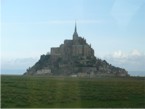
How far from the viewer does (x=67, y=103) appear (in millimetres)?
6188

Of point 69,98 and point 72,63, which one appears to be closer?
point 69,98

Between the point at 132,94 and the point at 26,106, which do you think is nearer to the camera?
the point at 26,106

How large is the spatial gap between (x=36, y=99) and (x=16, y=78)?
4.28m

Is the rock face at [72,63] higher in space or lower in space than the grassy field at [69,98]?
higher

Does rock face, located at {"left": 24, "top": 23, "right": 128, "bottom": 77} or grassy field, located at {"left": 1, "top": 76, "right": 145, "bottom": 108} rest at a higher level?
rock face, located at {"left": 24, "top": 23, "right": 128, "bottom": 77}

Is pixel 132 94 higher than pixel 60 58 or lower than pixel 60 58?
lower

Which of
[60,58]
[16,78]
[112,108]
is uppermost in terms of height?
[60,58]

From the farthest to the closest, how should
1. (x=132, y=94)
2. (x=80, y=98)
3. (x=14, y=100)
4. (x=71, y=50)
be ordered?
(x=71, y=50) < (x=132, y=94) < (x=80, y=98) < (x=14, y=100)

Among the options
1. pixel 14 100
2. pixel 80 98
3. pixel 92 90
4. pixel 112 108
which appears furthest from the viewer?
pixel 92 90

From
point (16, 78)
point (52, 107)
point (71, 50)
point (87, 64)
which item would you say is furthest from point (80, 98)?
point (87, 64)

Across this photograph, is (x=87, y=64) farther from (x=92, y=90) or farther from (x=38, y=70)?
(x=92, y=90)

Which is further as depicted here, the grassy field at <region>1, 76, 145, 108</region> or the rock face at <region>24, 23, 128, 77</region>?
the rock face at <region>24, 23, 128, 77</region>

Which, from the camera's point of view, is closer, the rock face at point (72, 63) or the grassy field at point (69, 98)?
the grassy field at point (69, 98)

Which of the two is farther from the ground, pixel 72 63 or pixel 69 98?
pixel 72 63
